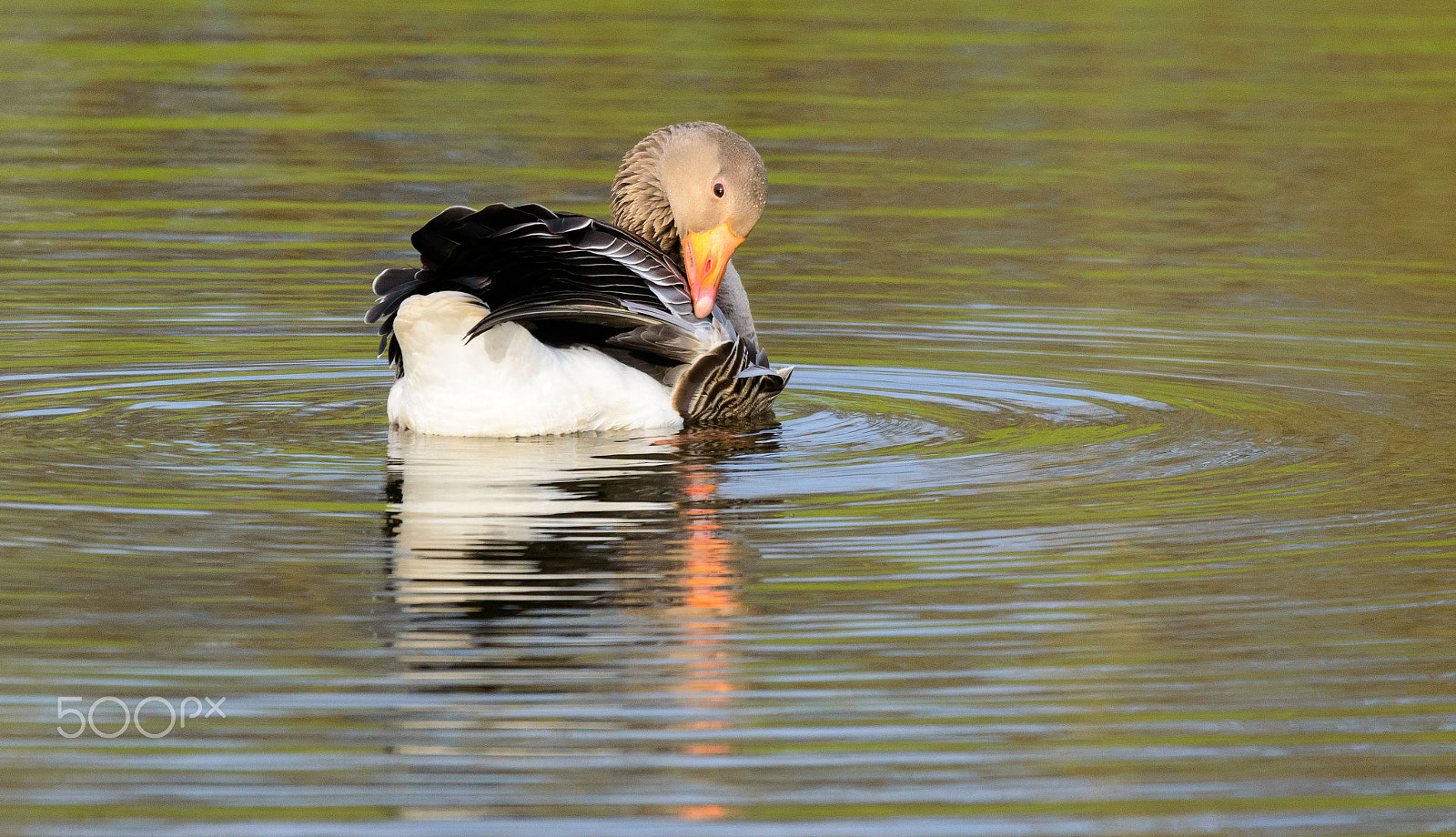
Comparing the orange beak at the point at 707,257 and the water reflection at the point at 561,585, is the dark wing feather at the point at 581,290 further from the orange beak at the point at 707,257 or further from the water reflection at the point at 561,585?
the water reflection at the point at 561,585

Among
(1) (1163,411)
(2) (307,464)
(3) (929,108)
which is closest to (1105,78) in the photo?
(3) (929,108)

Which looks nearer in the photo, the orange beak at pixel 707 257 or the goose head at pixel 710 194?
the orange beak at pixel 707 257

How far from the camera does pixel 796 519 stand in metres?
7.95

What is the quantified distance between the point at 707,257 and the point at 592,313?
3.76 ft

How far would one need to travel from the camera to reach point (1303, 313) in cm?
1287

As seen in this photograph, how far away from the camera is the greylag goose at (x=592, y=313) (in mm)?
8562

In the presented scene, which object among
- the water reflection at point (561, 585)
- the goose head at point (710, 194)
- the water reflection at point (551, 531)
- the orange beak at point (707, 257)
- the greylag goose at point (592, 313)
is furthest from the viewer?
the goose head at point (710, 194)

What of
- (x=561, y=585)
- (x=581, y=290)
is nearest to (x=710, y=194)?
(x=581, y=290)

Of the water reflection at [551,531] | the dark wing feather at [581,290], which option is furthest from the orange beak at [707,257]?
the water reflection at [551,531]

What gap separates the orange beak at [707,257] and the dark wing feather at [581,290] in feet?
0.50

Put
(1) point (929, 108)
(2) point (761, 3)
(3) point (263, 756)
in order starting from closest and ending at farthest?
(3) point (263, 756), (1) point (929, 108), (2) point (761, 3)

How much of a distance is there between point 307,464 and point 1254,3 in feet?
74.9

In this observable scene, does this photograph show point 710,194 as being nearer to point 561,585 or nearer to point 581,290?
point 581,290

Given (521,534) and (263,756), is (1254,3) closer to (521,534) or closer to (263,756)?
(521,534)
